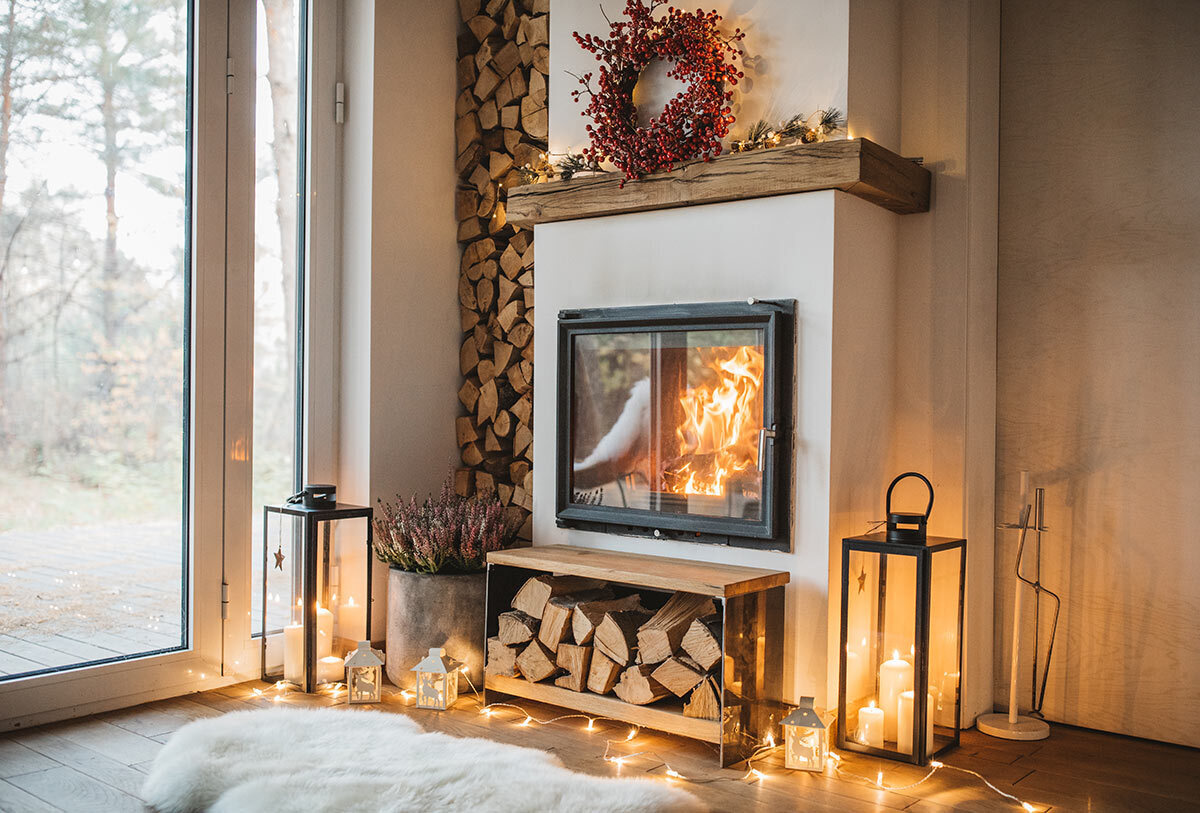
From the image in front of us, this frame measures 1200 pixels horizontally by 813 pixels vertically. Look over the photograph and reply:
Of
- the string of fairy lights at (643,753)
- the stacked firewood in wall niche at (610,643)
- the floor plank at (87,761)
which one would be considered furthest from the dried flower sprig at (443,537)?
the floor plank at (87,761)

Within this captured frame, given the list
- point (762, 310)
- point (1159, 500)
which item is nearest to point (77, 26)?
point (762, 310)

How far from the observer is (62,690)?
3039mm

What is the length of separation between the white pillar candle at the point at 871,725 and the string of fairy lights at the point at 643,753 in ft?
0.31

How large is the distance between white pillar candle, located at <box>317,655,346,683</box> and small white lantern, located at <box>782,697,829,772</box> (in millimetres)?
1551

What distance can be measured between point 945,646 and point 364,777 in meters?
1.69

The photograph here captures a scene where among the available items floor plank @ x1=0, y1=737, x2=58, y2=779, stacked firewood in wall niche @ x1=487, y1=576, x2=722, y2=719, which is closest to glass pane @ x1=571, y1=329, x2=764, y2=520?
stacked firewood in wall niche @ x1=487, y1=576, x2=722, y2=719

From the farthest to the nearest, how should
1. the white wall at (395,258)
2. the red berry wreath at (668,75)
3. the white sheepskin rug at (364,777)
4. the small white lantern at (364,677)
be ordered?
the white wall at (395,258) < the small white lantern at (364,677) < the red berry wreath at (668,75) < the white sheepskin rug at (364,777)

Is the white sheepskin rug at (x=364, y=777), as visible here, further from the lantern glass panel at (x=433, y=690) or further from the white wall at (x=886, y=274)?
the white wall at (x=886, y=274)

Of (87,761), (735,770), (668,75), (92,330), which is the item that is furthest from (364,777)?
(668,75)

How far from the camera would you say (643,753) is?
2.80 meters

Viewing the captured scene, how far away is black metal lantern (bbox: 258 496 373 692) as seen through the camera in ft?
10.9

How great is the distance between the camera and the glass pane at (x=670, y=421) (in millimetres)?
3023

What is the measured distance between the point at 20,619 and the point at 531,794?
5.57ft

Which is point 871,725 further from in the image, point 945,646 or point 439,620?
point 439,620
